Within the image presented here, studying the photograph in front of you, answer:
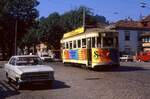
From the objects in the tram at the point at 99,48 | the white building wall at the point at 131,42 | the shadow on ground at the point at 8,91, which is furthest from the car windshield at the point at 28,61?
the white building wall at the point at 131,42

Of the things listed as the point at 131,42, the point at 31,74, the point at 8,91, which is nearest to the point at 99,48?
the point at 31,74

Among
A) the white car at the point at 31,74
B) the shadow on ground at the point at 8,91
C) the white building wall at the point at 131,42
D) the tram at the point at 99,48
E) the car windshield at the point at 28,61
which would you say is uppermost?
the white building wall at the point at 131,42

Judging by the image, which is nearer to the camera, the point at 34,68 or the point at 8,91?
the point at 8,91

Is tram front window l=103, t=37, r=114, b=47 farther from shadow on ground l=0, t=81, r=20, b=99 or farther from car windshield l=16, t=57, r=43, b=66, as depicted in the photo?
shadow on ground l=0, t=81, r=20, b=99

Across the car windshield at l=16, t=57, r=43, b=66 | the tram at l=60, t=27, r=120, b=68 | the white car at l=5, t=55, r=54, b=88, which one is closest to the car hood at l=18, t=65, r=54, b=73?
the white car at l=5, t=55, r=54, b=88

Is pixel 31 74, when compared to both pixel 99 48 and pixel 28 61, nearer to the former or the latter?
pixel 28 61

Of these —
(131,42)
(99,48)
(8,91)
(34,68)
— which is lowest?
(8,91)

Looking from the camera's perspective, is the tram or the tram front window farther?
the tram front window

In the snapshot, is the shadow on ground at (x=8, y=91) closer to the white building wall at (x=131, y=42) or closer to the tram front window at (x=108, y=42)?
the tram front window at (x=108, y=42)

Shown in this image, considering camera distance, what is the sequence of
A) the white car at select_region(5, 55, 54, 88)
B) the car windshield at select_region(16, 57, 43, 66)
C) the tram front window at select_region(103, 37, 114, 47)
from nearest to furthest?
the white car at select_region(5, 55, 54, 88)
the car windshield at select_region(16, 57, 43, 66)
the tram front window at select_region(103, 37, 114, 47)

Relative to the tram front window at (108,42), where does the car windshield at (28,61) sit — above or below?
below

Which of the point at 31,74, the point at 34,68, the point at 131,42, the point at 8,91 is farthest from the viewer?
the point at 131,42

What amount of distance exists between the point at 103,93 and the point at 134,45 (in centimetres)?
6686

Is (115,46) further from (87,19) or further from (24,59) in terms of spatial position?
(87,19)
